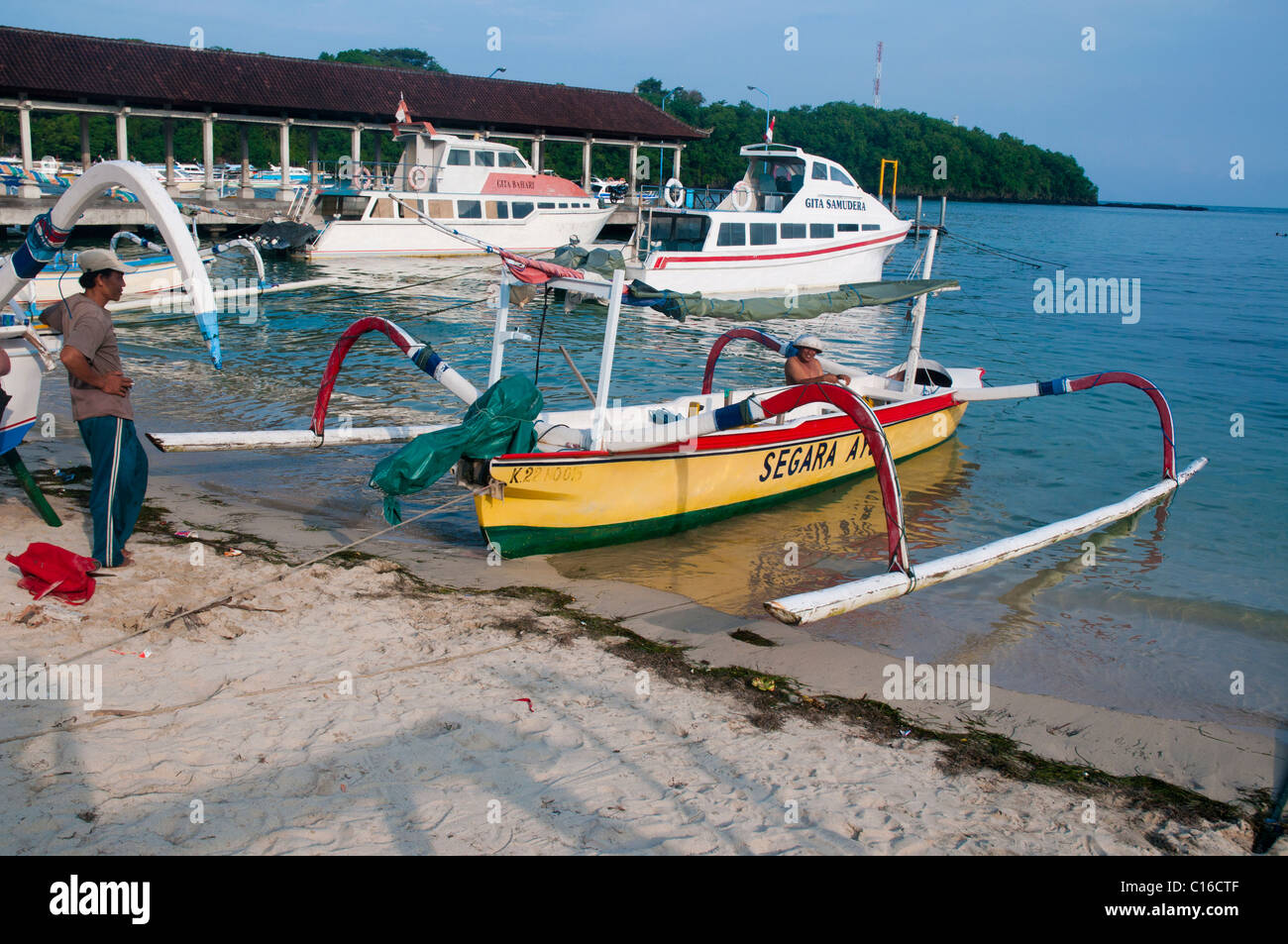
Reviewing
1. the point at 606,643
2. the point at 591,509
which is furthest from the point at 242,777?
the point at 591,509

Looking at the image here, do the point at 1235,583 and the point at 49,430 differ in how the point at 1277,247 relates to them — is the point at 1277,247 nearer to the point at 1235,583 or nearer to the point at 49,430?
the point at 1235,583

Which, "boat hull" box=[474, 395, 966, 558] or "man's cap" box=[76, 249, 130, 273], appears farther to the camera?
"boat hull" box=[474, 395, 966, 558]

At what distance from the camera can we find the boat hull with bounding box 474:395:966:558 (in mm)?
7324

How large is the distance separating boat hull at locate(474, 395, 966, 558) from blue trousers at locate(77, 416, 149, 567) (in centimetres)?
235

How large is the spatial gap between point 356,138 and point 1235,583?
3329 cm

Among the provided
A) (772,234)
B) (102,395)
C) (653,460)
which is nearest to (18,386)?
(102,395)

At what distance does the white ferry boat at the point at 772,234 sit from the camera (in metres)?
A: 23.2

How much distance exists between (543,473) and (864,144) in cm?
9834

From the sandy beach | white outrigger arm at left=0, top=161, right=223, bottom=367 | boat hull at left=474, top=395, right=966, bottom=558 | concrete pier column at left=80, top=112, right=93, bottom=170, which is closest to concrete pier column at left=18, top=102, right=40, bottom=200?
concrete pier column at left=80, top=112, right=93, bottom=170

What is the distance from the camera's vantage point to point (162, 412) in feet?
39.7

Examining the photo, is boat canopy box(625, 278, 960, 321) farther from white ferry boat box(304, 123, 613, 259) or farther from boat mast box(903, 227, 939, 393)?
white ferry boat box(304, 123, 613, 259)

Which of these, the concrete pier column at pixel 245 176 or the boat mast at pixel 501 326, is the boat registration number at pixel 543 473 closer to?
the boat mast at pixel 501 326

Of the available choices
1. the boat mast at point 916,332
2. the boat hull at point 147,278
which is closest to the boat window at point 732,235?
the boat mast at point 916,332

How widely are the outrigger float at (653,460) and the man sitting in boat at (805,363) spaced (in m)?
0.15
